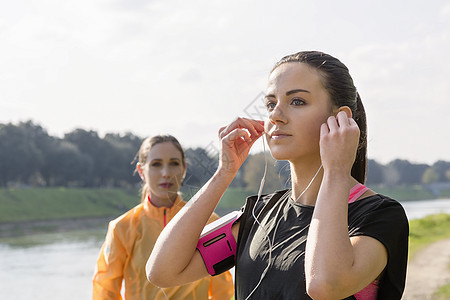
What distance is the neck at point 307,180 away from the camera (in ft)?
6.49

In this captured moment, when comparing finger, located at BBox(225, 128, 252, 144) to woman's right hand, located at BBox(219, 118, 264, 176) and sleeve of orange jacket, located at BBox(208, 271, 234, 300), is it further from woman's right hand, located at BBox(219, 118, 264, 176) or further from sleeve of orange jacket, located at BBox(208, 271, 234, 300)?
sleeve of orange jacket, located at BBox(208, 271, 234, 300)

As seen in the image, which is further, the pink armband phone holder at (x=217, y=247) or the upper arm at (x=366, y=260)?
the pink armband phone holder at (x=217, y=247)

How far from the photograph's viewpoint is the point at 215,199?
2168 millimetres

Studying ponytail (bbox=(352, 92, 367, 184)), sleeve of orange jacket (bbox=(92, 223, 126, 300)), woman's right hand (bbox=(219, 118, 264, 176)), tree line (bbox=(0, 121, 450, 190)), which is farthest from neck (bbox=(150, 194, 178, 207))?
tree line (bbox=(0, 121, 450, 190))

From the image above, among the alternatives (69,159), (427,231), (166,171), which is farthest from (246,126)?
(69,159)

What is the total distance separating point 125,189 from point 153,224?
54015 millimetres

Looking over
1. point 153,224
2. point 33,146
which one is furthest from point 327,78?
point 33,146

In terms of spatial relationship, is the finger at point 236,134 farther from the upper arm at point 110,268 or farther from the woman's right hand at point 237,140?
the upper arm at point 110,268

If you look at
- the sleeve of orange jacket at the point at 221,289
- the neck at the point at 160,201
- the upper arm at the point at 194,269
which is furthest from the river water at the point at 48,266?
the upper arm at the point at 194,269

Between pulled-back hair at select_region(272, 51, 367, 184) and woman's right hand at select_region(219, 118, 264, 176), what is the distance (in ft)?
0.90

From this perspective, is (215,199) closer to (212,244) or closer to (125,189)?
(212,244)

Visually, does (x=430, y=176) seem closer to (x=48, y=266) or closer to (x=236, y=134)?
(x=48, y=266)

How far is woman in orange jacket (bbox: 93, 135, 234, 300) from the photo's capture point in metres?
4.16

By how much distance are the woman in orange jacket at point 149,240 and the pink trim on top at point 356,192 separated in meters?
2.32
